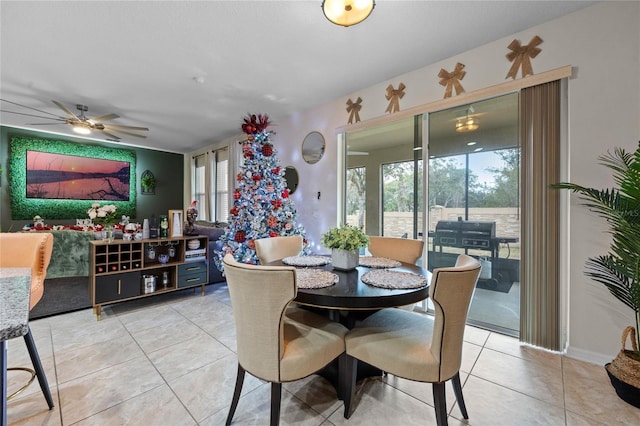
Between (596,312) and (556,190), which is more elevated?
(556,190)

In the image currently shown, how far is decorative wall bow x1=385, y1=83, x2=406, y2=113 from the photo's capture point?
3100 mm

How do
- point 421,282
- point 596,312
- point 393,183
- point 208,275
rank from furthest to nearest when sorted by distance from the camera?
point 208,275
point 393,183
point 596,312
point 421,282

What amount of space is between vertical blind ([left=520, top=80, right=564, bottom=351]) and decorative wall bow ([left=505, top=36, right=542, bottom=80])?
0.67 ft

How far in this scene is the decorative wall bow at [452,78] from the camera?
8.77ft

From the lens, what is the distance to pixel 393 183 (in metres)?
3.44

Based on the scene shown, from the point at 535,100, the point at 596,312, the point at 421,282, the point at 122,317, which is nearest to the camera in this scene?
the point at 421,282

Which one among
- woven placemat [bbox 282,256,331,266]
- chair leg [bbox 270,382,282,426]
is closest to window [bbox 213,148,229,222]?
woven placemat [bbox 282,256,331,266]

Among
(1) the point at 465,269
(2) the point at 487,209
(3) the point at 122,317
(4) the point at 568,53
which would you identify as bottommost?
(3) the point at 122,317

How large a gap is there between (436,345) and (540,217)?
1715 millimetres

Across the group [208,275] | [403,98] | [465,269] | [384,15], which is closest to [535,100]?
[403,98]

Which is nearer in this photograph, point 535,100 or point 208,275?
point 535,100

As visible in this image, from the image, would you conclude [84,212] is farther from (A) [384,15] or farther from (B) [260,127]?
(A) [384,15]

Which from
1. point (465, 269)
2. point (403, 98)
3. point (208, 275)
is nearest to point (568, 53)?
point (403, 98)

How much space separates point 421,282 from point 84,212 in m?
7.12
